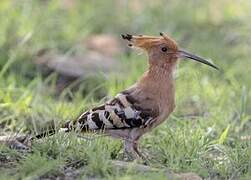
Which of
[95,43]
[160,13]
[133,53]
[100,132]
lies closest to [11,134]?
[100,132]

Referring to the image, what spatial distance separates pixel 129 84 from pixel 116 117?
5.50 feet

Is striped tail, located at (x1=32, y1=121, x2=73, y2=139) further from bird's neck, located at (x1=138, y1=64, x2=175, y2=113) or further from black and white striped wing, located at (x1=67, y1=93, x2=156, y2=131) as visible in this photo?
bird's neck, located at (x1=138, y1=64, x2=175, y2=113)

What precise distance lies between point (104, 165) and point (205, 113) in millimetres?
1930

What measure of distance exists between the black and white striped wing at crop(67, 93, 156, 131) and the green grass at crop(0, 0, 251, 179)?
0.11 meters

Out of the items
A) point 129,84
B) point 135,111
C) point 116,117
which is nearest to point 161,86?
point 135,111

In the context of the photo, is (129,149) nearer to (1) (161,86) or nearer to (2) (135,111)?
(2) (135,111)

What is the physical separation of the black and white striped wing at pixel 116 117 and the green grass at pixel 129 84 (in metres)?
0.11

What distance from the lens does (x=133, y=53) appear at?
726 centimetres

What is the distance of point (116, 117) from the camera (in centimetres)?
463

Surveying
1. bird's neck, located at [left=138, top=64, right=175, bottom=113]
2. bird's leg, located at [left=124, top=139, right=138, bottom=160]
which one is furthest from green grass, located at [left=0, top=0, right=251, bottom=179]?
bird's neck, located at [left=138, top=64, right=175, bottom=113]

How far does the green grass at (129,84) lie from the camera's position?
173 inches

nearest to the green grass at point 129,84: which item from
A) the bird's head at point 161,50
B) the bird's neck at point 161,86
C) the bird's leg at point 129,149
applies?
the bird's leg at point 129,149

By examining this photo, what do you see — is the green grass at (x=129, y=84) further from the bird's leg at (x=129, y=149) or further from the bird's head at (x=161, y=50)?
the bird's head at (x=161, y=50)

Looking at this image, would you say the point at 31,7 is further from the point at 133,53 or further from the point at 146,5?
the point at 146,5
